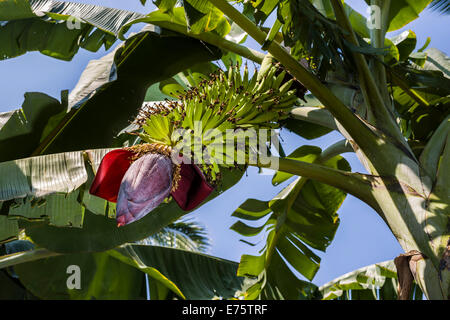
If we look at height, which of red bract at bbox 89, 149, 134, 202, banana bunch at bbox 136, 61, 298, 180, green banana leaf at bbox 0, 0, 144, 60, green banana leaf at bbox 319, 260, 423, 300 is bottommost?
green banana leaf at bbox 319, 260, 423, 300

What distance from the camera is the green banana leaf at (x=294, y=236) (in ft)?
8.45

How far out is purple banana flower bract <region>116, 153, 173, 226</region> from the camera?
1.15 m

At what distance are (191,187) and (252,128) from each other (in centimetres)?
27

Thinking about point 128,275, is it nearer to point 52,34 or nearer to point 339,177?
point 52,34

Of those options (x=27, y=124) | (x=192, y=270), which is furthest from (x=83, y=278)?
(x=27, y=124)

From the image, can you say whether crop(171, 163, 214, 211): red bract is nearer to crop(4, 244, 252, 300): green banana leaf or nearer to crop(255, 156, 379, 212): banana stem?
crop(255, 156, 379, 212): banana stem

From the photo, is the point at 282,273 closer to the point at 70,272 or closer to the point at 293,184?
the point at 293,184

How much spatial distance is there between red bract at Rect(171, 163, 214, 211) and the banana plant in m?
0.02

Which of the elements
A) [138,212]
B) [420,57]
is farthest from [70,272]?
[420,57]

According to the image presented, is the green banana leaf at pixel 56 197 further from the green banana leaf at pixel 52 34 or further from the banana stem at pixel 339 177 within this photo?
the green banana leaf at pixel 52 34

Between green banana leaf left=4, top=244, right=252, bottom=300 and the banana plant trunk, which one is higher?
the banana plant trunk

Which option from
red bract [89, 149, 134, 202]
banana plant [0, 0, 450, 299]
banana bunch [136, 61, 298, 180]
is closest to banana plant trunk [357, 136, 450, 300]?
banana plant [0, 0, 450, 299]

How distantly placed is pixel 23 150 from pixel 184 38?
0.90 meters

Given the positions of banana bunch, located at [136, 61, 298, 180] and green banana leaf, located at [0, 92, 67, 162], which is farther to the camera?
green banana leaf, located at [0, 92, 67, 162]
